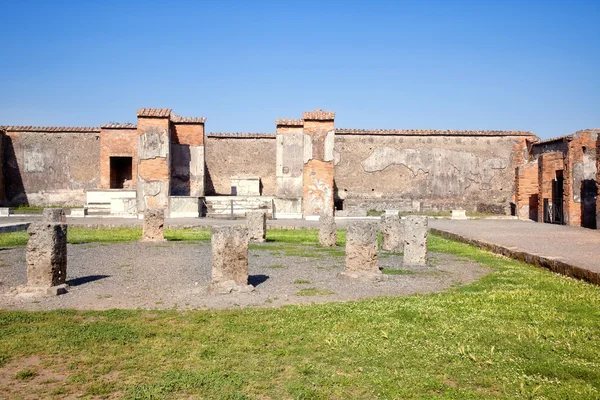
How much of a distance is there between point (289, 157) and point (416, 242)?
11542 mm

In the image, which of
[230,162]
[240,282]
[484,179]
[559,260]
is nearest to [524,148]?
[484,179]

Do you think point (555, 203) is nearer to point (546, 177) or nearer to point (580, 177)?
point (546, 177)

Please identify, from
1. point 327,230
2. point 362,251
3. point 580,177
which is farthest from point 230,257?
point 580,177

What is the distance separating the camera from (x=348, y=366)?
357cm

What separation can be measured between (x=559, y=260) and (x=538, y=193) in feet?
41.7

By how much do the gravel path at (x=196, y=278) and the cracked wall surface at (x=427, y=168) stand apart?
13825mm

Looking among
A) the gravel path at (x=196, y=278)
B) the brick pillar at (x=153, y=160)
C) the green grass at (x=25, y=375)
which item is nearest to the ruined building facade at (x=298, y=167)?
the brick pillar at (x=153, y=160)

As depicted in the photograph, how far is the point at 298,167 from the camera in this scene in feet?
64.2

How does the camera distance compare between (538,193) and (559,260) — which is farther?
(538,193)

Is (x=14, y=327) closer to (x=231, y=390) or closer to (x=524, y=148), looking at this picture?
(x=231, y=390)

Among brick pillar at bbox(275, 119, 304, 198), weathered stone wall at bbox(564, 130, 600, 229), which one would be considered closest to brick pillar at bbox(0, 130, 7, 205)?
brick pillar at bbox(275, 119, 304, 198)

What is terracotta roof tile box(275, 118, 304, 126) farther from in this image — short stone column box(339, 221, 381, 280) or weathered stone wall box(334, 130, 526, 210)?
short stone column box(339, 221, 381, 280)

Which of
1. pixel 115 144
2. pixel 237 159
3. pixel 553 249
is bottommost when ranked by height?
pixel 553 249

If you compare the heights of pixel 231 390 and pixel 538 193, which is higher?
pixel 538 193
